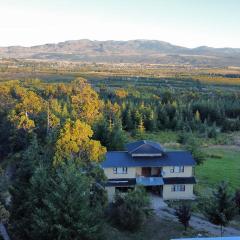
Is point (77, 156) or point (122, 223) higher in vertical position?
point (77, 156)

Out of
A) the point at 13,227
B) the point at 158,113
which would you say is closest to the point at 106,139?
the point at 13,227

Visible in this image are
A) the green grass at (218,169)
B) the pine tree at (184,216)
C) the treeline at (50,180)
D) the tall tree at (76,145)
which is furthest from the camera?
the green grass at (218,169)

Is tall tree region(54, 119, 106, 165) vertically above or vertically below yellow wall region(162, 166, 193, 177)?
above

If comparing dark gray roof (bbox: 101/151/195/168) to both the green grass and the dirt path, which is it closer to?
the green grass

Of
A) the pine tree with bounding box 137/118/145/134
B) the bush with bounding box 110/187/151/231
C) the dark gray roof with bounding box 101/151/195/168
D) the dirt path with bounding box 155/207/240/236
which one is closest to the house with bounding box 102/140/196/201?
the dark gray roof with bounding box 101/151/195/168

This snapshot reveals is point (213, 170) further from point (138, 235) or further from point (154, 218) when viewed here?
point (138, 235)

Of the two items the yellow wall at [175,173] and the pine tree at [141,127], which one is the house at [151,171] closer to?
the yellow wall at [175,173]

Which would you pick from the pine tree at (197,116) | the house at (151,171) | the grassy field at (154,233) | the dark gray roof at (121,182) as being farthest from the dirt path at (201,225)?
the pine tree at (197,116)
